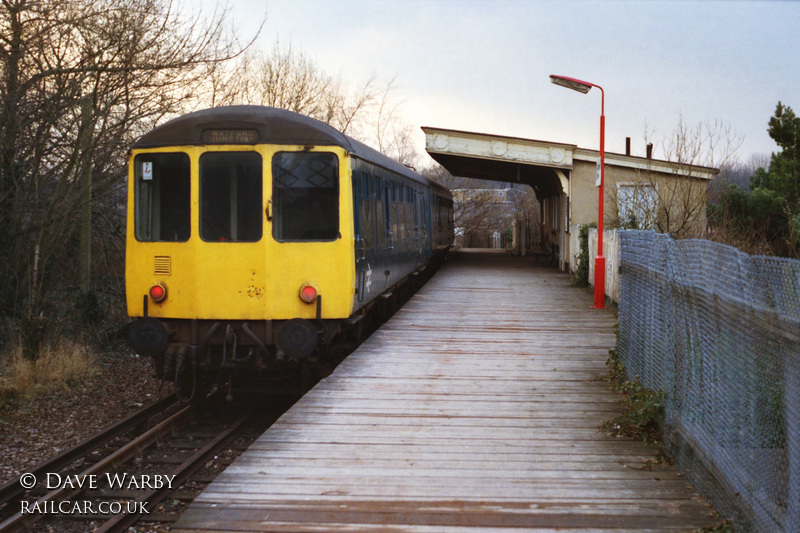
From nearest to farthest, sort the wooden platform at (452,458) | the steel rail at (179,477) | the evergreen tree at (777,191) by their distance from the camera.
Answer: the wooden platform at (452,458)
the steel rail at (179,477)
the evergreen tree at (777,191)

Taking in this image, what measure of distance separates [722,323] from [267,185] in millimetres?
4816

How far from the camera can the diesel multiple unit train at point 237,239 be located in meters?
7.37

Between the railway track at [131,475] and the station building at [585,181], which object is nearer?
the railway track at [131,475]

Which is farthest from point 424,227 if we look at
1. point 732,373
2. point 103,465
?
point 732,373

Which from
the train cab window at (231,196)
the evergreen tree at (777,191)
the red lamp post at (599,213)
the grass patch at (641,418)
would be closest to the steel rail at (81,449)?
the train cab window at (231,196)

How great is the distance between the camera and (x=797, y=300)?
283cm

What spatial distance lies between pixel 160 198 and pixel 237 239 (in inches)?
36.7

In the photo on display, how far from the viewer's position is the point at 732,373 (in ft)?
11.9

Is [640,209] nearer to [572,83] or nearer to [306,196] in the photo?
[572,83]

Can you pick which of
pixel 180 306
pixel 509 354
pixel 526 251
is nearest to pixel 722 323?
pixel 509 354

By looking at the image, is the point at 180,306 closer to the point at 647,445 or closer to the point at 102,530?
the point at 102,530

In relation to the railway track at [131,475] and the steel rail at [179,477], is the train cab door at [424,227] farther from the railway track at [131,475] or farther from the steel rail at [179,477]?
the steel rail at [179,477]

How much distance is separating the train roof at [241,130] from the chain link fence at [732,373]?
142 inches

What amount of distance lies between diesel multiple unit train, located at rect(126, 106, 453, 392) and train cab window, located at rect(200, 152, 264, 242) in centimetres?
1
